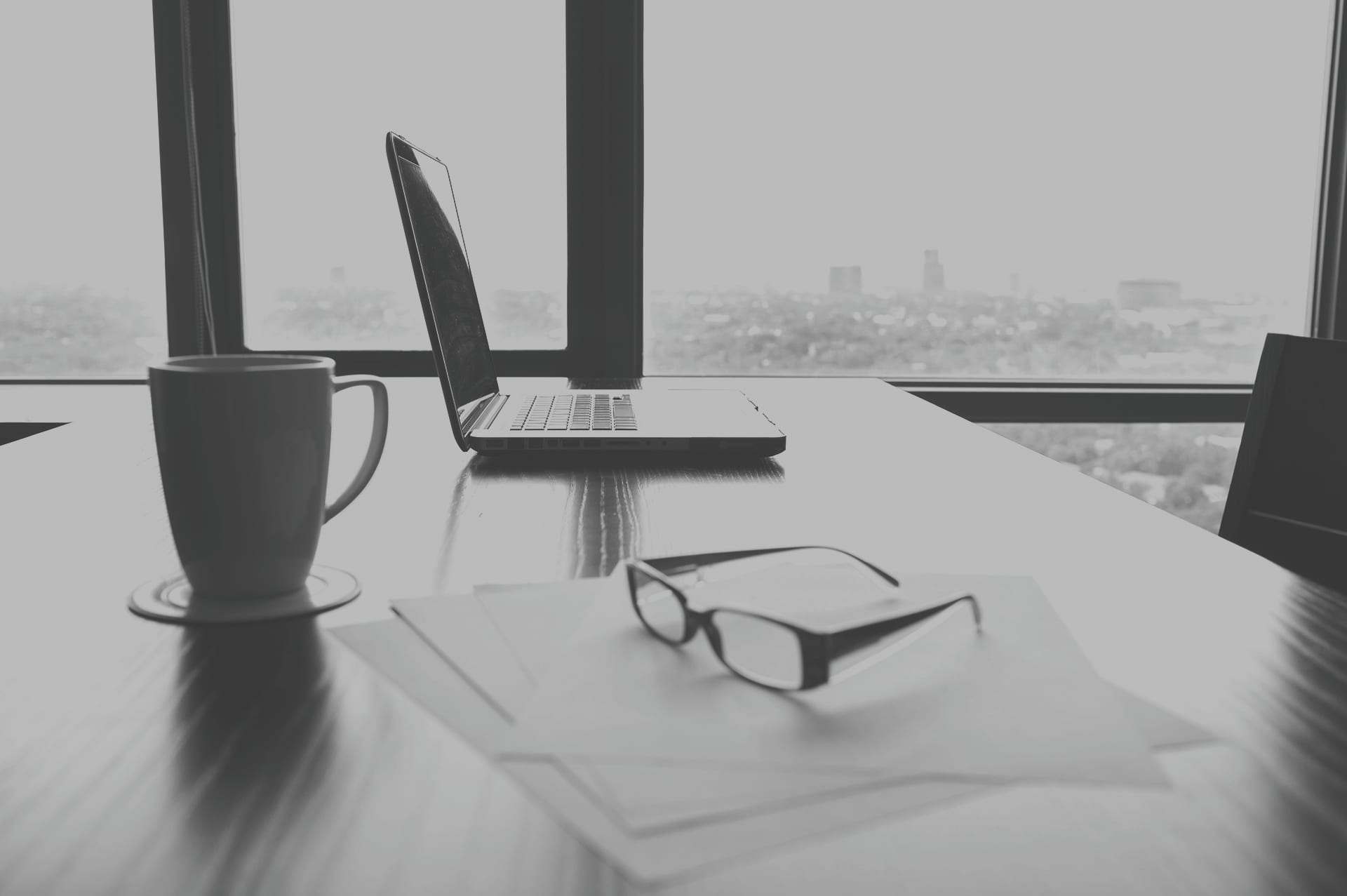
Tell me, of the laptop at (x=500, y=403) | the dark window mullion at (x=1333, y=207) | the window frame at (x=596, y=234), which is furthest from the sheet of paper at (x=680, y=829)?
the dark window mullion at (x=1333, y=207)

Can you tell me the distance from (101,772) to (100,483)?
0.47m

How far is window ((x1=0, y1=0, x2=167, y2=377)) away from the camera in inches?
72.6

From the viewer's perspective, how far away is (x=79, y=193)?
1878 mm

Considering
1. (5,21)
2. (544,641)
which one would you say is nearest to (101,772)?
(544,641)

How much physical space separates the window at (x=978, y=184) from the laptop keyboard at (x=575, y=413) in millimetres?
843

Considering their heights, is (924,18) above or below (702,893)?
above

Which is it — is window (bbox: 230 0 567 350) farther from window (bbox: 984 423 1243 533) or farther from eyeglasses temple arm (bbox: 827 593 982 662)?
eyeglasses temple arm (bbox: 827 593 982 662)

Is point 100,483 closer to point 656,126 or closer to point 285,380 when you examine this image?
point 285,380

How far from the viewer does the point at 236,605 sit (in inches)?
17.2

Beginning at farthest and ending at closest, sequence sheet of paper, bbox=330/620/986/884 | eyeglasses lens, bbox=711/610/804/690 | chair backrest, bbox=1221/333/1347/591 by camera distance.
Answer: chair backrest, bbox=1221/333/1347/591, eyeglasses lens, bbox=711/610/804/690, sheet of paper, bbox=330/620/986/884

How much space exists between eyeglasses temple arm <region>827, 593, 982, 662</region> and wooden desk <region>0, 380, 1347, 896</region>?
0.20 feet

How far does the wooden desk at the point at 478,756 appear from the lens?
0.80ft

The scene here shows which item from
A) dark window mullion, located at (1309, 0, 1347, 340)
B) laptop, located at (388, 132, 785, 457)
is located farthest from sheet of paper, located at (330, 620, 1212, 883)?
dark window mullion, located at (1309, 0, 1347, 340)

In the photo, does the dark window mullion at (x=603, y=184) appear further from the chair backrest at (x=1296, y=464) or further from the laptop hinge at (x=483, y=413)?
the chair backrest at (x=1296, y=464)
